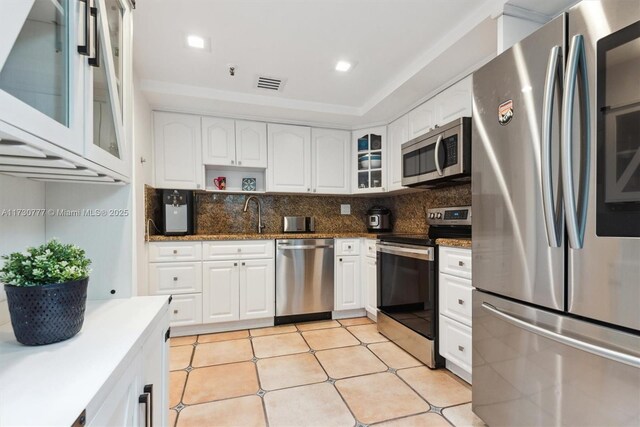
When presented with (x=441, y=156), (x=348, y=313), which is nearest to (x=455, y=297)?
(x=441, y=156)

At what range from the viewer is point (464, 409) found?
5.57 ft

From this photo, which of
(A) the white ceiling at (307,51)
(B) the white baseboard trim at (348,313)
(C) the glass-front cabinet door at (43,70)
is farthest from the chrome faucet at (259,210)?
(C) the glass-front cabinet door at (43,70)

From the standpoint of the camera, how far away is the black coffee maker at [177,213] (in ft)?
9.23

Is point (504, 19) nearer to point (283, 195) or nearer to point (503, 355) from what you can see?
point (503, 355)

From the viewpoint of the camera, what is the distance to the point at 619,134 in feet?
3.01

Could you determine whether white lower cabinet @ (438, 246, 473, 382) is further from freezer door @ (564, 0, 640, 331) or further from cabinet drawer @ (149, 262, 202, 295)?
cabinet drawer @ (149, 262, 202, 295)

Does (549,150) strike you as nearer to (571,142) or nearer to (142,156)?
(571,142)

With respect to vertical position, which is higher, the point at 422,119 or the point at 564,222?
the point at 422,119

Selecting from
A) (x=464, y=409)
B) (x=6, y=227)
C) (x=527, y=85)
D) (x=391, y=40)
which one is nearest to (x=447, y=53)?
(x=391, y=40)

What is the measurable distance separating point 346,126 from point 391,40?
1.50 meters

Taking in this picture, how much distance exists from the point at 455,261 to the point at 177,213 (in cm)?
242

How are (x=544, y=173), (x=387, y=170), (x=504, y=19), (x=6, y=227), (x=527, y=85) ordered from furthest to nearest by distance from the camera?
(x=387, y=170)
(x=504, y=19)
(x=527, y=85)
(x=544, y=173)
(x=6, y=227)

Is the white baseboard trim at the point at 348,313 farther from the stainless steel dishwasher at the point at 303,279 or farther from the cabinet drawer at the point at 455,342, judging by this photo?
the cabinet drawer at the point at 455,342

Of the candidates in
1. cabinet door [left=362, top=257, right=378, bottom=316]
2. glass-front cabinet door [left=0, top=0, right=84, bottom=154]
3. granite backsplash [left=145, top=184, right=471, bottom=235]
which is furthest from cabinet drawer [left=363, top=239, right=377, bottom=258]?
glass-front cabinet door [left=0, top=0, right=84, bottom=154]
